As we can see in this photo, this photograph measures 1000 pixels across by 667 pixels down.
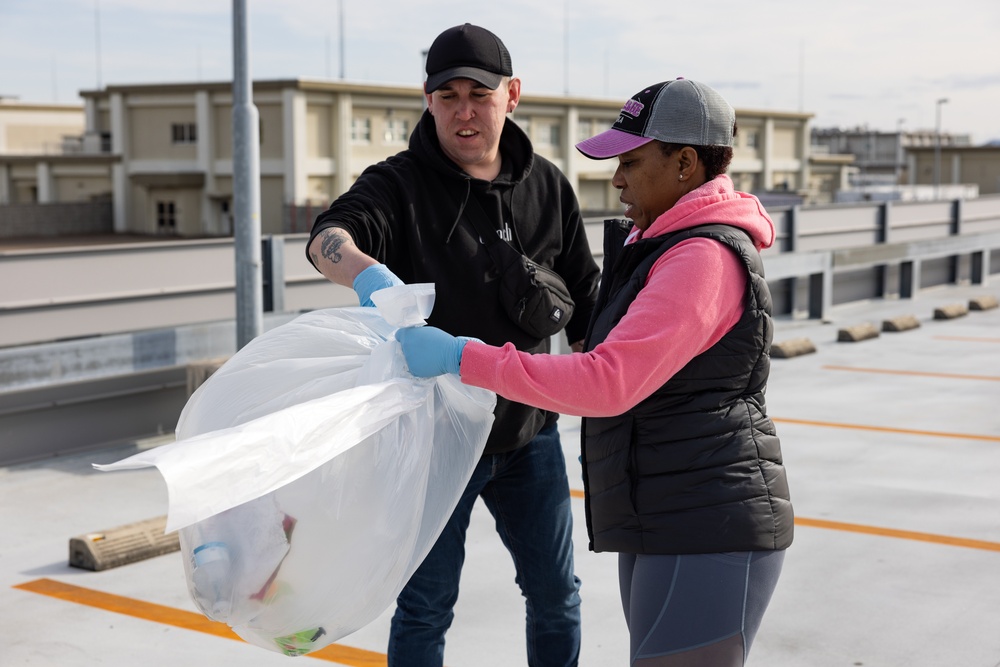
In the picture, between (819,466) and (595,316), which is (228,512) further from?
(819,466)

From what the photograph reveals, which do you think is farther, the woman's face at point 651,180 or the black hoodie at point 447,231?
the black hoodie at point 447,231

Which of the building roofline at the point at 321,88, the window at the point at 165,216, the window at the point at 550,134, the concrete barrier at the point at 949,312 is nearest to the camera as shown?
the concrete barrier at the point at 949,312

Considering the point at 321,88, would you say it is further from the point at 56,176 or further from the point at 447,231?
the point at 447,231

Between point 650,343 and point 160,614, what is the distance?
303 centimetres

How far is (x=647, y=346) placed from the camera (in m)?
2.09

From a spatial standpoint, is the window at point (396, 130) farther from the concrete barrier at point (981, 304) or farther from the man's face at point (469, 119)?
the man's face at point (469, 119)

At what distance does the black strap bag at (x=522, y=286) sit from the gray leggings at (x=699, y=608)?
865mm

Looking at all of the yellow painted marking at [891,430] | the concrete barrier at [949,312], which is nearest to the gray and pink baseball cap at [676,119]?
the yellow painted marking at [891,430]

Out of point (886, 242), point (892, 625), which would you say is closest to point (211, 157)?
point (886, 242)

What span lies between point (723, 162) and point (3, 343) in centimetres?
570

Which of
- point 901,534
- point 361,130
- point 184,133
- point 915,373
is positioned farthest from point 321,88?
point 901,534

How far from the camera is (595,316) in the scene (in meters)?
2.45

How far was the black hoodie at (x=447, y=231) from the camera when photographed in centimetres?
289

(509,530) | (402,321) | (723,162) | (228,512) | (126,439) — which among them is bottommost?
(126,439)
